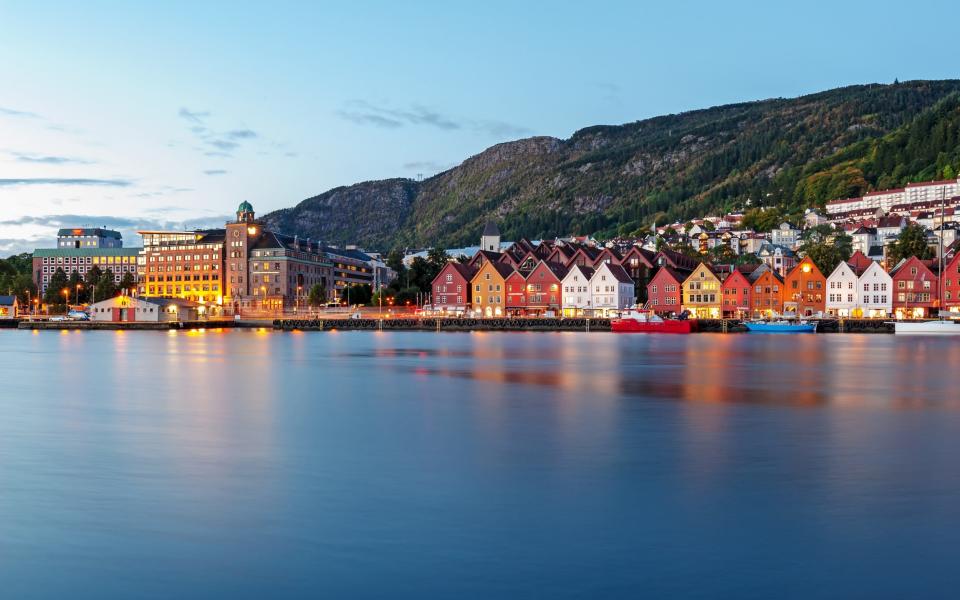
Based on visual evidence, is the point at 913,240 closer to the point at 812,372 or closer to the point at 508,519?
the point at 812,372

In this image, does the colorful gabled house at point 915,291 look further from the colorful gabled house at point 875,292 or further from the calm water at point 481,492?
the calm water at point 481,492

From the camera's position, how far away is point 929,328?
3533 inches

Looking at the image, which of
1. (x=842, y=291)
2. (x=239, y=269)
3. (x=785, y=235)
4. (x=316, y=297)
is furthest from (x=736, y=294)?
(x=785, y=235)

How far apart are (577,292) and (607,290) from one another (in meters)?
3.82

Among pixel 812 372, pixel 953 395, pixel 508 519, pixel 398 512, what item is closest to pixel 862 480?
pixel 508 519

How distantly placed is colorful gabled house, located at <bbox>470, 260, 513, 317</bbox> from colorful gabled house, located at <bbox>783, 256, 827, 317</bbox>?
32.8 metres

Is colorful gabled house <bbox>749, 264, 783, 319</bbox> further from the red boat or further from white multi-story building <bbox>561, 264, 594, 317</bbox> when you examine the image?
white multi-story building <bbox>561, 264, 594, 317</bbox>

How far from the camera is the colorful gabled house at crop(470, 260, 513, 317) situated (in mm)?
111062

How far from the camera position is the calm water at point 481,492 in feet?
34.4

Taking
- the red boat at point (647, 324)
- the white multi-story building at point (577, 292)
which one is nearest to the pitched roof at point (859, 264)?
the red boat at point (647, 324)

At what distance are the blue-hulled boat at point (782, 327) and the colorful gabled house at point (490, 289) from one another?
3021 cm

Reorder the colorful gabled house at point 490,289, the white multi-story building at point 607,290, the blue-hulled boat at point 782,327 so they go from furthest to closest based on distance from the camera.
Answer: the colorful gabled house at point 490,289 < the white multi-story building at point 607,290 < the blue-hulled boat at point 782,327

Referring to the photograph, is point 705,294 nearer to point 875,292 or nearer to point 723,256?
point 875,292

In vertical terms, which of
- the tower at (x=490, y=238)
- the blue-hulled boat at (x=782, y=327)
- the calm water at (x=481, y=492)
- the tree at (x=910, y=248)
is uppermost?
the tower at (x=490, y=238)
